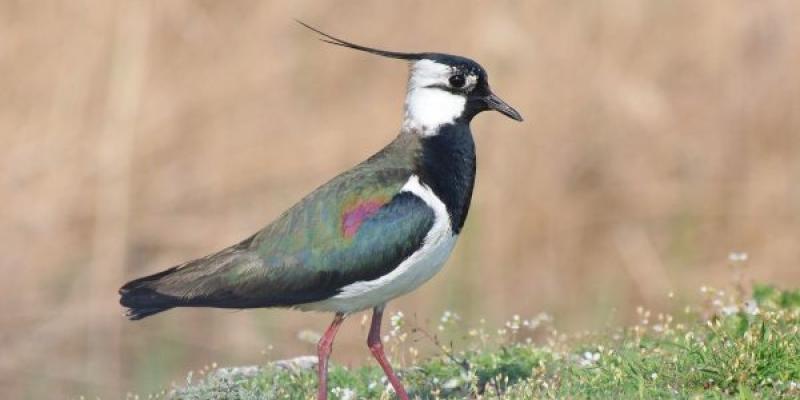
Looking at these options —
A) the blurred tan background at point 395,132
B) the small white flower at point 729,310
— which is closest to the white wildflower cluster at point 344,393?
the small white flower at point 729,310

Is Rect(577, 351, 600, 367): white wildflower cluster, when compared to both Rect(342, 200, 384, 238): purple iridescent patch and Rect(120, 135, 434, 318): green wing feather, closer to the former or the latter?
Rect(120, 135, 434, 318): green wing feather

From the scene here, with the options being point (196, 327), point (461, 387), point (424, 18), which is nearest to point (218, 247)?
point (196, 327)

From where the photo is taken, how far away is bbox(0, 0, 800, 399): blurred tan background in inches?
508

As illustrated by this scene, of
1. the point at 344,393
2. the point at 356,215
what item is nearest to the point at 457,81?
the point at 356,215

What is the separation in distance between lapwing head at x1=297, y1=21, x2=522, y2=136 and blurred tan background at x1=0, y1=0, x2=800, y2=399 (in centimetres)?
466

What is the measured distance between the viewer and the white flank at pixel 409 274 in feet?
24.9

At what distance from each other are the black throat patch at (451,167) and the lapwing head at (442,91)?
8 centimetres

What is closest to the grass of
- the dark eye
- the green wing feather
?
the green wing feather

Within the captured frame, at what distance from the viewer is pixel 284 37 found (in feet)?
44.2

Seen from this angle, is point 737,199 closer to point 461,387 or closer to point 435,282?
point 435,282

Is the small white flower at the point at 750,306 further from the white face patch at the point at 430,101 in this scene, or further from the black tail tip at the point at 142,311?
the black tail tip at the point at 142,311

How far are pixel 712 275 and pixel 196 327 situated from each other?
4.35 m

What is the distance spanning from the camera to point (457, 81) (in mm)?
8281

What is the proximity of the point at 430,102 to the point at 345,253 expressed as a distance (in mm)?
1071
